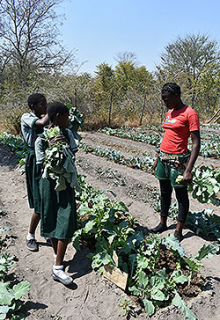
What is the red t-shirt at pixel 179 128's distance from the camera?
8.68ft

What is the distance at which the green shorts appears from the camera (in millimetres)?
2855

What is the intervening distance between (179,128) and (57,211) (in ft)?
4.96

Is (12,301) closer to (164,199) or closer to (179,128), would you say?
(164,199)

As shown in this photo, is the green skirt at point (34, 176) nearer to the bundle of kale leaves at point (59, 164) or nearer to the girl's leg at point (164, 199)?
the bundle of kale leaves at point (59, 164)

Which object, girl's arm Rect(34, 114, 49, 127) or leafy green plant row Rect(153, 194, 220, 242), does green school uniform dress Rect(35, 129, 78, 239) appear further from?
leafy green plant row Rect(153, 194, 220, 242)

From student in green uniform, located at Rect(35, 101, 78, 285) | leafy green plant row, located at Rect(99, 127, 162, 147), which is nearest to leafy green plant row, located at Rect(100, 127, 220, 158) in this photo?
leafy green plant row, located at Rect(99, 127, 162, 147)

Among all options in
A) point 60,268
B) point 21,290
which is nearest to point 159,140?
point 60,268

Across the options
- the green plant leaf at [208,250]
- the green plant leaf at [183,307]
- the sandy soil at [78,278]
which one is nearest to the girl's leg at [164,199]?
the sandy soil at [78,278]

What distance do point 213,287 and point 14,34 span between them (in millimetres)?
14002

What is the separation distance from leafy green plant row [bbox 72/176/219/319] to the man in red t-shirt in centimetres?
48

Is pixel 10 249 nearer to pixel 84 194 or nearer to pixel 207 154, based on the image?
pixel 84 194

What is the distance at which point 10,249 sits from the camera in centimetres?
304

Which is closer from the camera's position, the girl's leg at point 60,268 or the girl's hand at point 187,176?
the girl's leg at point 60,268

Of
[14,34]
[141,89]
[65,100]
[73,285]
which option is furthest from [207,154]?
[14,34]
